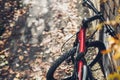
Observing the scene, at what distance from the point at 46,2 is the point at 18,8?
99 cm

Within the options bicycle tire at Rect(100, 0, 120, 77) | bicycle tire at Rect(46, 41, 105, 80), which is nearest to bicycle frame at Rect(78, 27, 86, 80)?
bicycle tire at Rect(46, 41, 105, 80)

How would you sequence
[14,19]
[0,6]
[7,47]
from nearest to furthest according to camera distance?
[7,47], [14,19], [0,6]

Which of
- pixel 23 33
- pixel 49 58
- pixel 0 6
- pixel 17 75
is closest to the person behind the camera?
pixel 17 75

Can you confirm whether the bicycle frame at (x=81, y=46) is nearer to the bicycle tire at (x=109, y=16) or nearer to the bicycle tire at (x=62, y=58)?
the bicycle tire at (x=62, y=58)

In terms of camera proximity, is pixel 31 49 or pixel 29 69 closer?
pixel 29 69

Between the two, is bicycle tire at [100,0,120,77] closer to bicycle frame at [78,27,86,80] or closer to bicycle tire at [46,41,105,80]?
bicycle tire at [46,41,105,80]

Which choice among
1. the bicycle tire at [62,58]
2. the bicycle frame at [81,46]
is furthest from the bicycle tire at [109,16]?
the bicycle frame at [81,46]

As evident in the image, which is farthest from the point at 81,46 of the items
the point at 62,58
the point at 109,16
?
the point at 109,16

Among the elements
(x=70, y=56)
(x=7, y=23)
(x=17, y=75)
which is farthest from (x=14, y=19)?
(x=70, y=56)

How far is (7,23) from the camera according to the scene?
777cm

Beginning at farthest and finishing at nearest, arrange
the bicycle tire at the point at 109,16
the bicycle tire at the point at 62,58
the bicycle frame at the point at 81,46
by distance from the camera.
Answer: the bicycle tire at the point at 62,58 < the bicycle tire at the point at 109,16 < the bicycle frame at the point at 81,46

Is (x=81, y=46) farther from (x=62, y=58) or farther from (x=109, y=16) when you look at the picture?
(x=109, y=16)

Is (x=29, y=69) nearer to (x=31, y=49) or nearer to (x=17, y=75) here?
(x=17, y=75)

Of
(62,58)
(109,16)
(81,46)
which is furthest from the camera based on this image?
(109,16)
